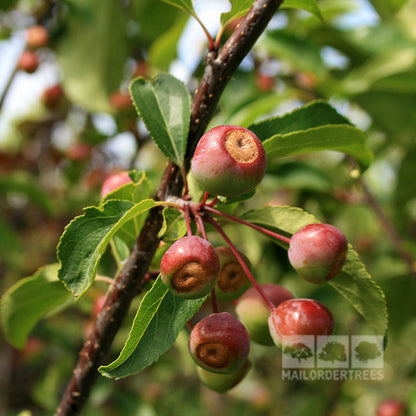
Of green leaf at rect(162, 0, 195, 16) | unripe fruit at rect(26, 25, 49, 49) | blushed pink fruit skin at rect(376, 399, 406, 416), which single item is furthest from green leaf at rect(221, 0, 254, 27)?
blushed pink fruit skin at rect(376, 399, 406, 416)

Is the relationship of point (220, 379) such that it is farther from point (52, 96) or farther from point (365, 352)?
point (52, 96)

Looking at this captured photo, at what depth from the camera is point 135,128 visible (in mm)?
2566

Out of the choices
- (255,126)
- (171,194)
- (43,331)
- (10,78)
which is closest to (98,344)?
(171,194)

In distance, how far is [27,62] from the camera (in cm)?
249

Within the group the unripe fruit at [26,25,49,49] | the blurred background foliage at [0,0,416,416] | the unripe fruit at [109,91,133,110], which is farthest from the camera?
the unripe fruit at [109,91,133,110]

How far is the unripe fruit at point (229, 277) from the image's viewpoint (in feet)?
2.90

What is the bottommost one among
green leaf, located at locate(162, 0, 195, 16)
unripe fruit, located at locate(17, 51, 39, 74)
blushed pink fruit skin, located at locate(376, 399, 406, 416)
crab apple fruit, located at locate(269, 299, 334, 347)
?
blushed pink fruit skin, located at locate(376, 399, 406, 416)

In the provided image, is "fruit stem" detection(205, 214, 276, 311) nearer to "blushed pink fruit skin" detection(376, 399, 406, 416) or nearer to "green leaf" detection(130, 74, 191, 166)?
"green leaf" detection(130, 74, 191, 166)

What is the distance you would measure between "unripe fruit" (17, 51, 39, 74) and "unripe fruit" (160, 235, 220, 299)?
2209 millimetres

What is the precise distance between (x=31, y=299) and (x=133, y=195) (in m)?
0.42

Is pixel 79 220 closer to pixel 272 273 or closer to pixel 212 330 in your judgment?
pixel 212 330

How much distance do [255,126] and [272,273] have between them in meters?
1.14

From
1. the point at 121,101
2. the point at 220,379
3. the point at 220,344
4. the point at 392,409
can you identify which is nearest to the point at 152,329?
the point at 220,344
